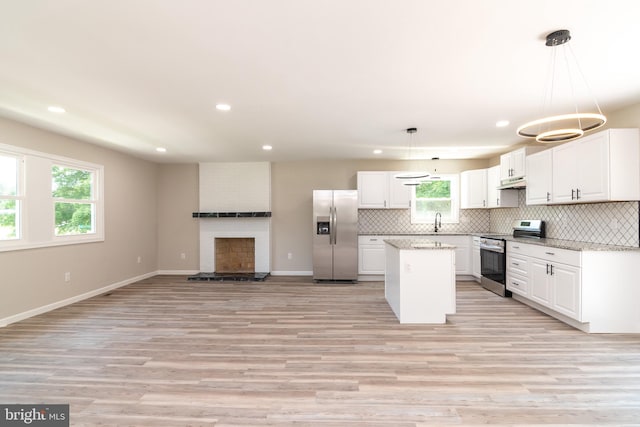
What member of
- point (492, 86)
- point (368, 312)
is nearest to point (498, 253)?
point (368, 312)

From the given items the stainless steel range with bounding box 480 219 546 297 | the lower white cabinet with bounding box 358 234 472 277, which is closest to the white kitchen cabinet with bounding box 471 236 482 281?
the lower white cabinet with bounding box 358 234 472 277

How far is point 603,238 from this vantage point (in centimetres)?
378

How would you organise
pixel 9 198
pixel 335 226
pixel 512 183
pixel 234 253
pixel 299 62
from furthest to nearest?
pixel 234 253 → pixel 335 226 → pixel 512 183 → pixel 9 198 → pixel 299 62

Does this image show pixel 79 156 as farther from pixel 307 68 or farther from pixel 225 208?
pixel 307 68

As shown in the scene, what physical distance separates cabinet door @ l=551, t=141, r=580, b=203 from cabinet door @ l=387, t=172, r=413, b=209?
2545 mm

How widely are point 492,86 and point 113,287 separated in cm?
658

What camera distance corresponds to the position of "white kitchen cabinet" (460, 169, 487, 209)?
19.8 feet

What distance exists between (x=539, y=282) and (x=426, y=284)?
1635mm

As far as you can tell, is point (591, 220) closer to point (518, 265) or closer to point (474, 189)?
point (518, 265)

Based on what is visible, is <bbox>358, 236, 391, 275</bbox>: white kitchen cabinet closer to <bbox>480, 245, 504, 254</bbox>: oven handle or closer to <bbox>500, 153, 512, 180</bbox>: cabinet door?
<bbox>480, 245, 504, 254</bbox>: oven handle

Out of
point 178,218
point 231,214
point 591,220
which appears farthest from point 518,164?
point 178,218

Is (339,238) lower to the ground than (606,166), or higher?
lower

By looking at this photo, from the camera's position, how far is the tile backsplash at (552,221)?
3.52 m

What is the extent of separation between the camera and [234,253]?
273 inches
